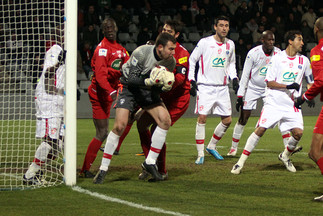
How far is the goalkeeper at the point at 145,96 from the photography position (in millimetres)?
7570

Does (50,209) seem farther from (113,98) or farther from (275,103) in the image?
(275,103)

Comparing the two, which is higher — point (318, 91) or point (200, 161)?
point (318, 91)

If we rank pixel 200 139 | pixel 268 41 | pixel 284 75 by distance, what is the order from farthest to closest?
1. pixel 268 41
2. pixel 200 139
3. pixel 284 75

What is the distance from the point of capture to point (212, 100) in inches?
404

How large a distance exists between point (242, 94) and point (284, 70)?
1916 mm

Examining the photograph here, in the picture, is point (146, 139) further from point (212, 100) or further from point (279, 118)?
point (212, 100)

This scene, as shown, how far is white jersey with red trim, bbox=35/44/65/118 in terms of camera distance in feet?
24.9

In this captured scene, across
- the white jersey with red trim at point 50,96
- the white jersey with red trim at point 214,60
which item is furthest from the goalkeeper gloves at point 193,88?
the white jersey with red trim at point 50,96

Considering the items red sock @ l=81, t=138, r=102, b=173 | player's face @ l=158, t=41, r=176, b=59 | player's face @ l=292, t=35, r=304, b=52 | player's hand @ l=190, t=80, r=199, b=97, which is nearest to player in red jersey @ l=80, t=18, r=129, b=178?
red sock @ l=81, t=138, r=102, b=173

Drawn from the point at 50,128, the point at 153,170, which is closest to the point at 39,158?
the point at 50,128

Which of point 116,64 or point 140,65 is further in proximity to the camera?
point 116,64

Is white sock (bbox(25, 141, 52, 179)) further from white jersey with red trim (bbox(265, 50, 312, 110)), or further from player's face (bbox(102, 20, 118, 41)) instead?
white jersey with red trim (bbox(265, 50, 312, 110))

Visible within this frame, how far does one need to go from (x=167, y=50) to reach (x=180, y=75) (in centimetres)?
73

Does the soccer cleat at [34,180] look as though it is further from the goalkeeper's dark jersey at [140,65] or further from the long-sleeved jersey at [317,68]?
the long-sleeved jersey at [317,68]
